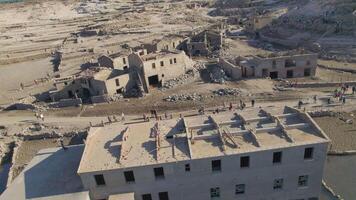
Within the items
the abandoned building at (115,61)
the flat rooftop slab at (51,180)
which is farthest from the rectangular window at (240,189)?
the abandoned building at (115,61)

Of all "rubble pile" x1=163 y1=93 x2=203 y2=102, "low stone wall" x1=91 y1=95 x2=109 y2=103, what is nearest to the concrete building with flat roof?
"rubble pile" x1=163 y1=93 x2=203 y2=102

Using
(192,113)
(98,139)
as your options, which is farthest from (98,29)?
(98,139)

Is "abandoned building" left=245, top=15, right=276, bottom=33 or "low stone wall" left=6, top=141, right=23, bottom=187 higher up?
"abandoned building" left=245, top=15, right=276, bottom=33

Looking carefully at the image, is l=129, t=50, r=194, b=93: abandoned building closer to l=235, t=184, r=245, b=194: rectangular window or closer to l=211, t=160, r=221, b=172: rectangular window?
l=235, t=184, r=245, b=194: rectangular window

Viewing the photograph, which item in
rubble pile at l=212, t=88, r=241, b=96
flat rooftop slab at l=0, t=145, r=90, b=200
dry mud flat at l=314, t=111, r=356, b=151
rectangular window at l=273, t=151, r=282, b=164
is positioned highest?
rectangular window at l=273, t=151, r=282, b=164

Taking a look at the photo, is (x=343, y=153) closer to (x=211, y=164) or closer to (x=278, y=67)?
(x=211, y=164)

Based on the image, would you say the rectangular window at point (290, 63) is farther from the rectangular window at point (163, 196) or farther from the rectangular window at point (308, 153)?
the rectangular window at point (163, 196)

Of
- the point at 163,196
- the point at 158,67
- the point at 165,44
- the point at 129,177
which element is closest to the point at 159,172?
the point at 129,177

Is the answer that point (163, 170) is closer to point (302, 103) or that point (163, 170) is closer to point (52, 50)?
point (302, 103)
